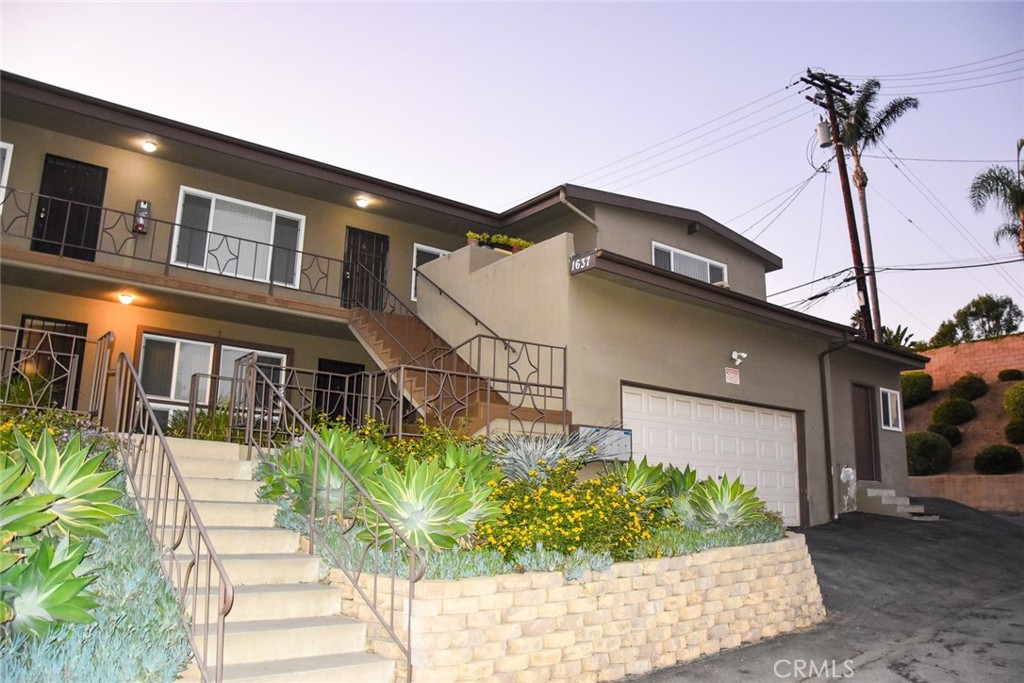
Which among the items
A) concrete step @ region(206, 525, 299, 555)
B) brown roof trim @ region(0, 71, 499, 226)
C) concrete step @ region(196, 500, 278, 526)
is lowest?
concrete step @ region(206, 525, 299, 555)

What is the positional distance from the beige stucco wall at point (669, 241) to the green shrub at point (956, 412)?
1326 centimetres

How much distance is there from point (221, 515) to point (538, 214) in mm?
9366

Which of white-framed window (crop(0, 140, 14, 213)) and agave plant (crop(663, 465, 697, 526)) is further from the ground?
white-framed window (crop(0, 140, 14, 213))

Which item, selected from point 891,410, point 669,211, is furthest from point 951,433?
point 669,211

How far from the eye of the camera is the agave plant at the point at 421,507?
6.52 meters

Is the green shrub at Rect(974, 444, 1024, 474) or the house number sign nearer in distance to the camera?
the house number sign

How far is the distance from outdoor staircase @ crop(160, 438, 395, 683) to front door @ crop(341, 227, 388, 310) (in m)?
7.41

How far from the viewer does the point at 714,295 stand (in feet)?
42.2

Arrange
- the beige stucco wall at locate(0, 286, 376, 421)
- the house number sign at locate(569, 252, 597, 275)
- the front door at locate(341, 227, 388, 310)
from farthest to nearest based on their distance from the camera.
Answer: the front door at locate(341, 227, 388, 310) → the beige stucco wall at locate(0, 286, 376, 421) → the house number sign at locate(569, 252, 597, 275)

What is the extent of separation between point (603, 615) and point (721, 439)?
295 inches

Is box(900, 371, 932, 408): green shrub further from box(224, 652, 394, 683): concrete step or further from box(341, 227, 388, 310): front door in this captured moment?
box(224, 652, 394, 683): concrete step

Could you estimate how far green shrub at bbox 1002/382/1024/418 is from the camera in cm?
2463

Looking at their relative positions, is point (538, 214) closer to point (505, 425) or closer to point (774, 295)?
point (505, 425)

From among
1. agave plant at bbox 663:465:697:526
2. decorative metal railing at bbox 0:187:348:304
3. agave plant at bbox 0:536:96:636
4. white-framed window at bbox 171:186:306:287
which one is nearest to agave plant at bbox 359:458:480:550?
agave plant at bbox 0:536:96:636
